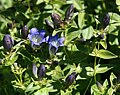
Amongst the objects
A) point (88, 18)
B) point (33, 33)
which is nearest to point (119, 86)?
point (33, 33)

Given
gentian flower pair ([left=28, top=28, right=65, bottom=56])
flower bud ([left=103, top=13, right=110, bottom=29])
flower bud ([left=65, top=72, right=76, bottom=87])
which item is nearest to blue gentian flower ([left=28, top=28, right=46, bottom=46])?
gentian flower pair ([left=28, top=28, right=65, bottom=56])

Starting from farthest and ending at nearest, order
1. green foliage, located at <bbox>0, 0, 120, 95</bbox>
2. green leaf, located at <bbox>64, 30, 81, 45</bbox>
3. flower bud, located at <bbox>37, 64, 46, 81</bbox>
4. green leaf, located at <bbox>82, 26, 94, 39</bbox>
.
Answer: green leaf, located at <bbox>82, 26, 94, 39</bbox>
green leaf, located at <bbox>64, 30, 81, 45</bbox>
green foliage, located at <bbox>0, 0, 120, 95</bbox>
flower bud, located at <bbox>37, 64, 46, 81</bbox>

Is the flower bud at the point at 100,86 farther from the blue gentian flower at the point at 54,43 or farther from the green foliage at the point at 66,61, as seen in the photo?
the blue gentian flower at the point at 54,43

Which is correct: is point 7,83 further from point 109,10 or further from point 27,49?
point 109,10

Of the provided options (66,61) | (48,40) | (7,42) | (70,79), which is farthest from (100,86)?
(7,42)

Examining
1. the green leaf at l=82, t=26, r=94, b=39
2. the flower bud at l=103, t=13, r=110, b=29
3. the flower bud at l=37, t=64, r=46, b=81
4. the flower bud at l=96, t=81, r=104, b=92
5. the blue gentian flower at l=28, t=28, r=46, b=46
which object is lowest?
the flower bud at l=96, t=81, r=104, b=92

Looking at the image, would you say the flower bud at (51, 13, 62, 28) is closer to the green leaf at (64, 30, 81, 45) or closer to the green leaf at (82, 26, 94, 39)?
the green leaf at (64, 30, 81, 45)

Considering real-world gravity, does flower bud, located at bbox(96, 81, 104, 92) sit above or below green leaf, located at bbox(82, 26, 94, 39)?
below

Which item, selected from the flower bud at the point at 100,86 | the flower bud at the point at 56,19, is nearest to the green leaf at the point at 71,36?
the flower bud at the point at 56,19
